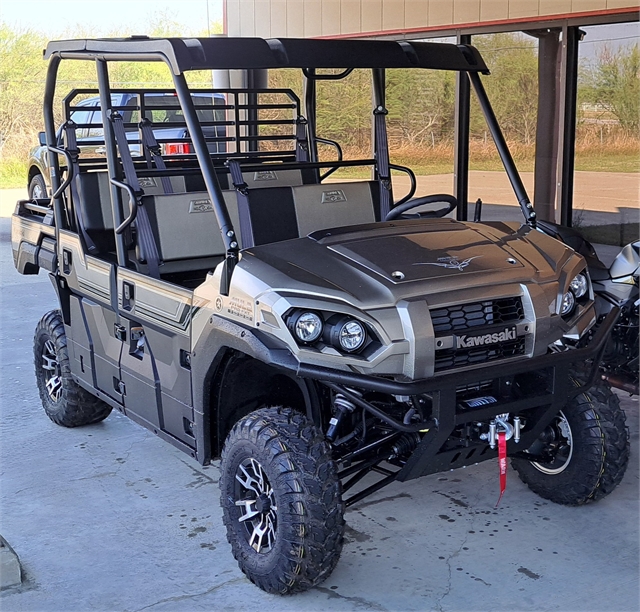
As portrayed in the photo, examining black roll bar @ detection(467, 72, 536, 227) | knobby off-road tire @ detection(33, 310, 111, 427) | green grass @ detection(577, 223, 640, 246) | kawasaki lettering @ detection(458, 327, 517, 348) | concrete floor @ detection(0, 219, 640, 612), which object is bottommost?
concrete floor @ detection(0, 219, 640, 612)

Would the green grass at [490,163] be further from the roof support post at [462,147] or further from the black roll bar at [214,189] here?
the black roll bar at [214,189]

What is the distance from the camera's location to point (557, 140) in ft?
28.0

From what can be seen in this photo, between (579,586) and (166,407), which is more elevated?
(166,407)

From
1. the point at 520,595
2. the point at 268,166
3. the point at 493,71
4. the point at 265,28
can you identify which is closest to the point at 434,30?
the point at 493,71

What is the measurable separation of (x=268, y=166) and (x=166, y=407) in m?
1.25

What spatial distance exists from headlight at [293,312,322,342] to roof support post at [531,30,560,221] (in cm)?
Answer: 578

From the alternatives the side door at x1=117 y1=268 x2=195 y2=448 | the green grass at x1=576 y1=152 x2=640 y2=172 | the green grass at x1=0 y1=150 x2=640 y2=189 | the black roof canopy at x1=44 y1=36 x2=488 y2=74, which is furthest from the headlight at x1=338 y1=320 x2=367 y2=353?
the green grass at x1=576 y1=152 x2=640 y2=172

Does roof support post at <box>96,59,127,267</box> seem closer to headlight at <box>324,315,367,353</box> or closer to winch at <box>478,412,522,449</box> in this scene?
headlight at <box>324,315,367,353</box>

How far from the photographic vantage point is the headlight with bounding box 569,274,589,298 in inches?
152

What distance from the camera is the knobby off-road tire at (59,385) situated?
17.0ft

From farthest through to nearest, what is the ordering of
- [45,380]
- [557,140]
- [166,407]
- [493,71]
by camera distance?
1. [493,71]
2. [557,140]
3. [45,380]
4. [166,407]

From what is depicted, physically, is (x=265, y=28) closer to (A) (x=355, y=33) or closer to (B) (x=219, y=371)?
(A) (x=355, y=33)

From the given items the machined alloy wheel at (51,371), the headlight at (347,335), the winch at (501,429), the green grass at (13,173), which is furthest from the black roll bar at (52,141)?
the green grass at (13,173)

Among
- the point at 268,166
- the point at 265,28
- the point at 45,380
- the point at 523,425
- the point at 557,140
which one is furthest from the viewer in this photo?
the point at 265,28
